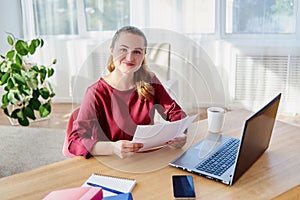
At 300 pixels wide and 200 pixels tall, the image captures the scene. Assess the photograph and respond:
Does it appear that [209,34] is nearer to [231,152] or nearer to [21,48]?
[21,48]

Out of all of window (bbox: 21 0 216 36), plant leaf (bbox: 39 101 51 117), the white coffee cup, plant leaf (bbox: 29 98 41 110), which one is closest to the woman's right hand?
the white coffee cup

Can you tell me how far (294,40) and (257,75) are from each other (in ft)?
1.49

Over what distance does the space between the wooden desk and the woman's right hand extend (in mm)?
74

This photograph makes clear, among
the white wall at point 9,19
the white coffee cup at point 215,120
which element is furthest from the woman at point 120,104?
the white wall at point 9,19

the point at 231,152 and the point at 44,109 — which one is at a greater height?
the point at 231,152

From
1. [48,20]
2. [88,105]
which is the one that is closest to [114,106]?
[88,105]

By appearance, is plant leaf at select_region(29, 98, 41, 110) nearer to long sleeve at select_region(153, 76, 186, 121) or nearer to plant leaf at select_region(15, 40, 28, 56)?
plant leaf at select_region(15, 40, 28, 56)

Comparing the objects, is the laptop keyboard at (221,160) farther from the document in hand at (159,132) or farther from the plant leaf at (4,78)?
the plant leaf at (4,78)

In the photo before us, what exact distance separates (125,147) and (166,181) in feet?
0.67

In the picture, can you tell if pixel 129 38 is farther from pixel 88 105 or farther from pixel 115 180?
pixel 115 180

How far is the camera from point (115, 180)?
1.19 meters

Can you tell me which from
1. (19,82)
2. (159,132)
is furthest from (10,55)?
(159,132)

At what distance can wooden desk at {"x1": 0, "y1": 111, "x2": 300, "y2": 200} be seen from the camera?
112 centimetres

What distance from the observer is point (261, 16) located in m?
3.63
